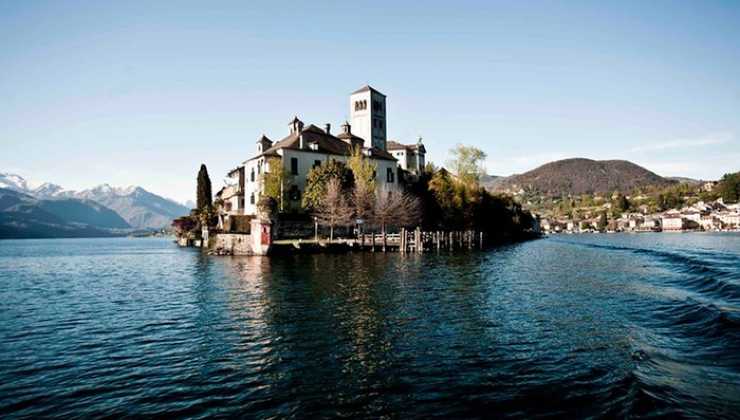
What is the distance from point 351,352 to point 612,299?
15228 mm

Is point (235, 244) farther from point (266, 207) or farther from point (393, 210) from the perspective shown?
point (393, 210)

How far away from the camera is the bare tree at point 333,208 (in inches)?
2469

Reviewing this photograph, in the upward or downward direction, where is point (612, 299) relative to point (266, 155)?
downward

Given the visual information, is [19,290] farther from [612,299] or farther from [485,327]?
[612,299]

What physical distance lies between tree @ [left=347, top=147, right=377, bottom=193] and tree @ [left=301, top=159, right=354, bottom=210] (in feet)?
6.04

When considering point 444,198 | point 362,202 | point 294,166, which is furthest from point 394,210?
point 294,166

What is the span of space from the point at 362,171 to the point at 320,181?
276 inches

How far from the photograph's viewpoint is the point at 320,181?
66.9 m

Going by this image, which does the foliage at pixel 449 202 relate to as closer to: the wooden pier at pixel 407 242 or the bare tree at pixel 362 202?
the wooden pier at pixel 407 242

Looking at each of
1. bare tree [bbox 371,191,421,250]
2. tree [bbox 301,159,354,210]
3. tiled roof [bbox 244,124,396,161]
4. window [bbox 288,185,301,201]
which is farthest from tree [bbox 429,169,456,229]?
window [bbox 288,185,301,201]

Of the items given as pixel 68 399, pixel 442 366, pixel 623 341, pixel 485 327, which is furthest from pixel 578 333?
pixel 68 399

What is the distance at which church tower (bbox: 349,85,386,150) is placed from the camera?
9425cm

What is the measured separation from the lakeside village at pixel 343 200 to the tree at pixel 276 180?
14 centimetres

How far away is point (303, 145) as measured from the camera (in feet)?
237
